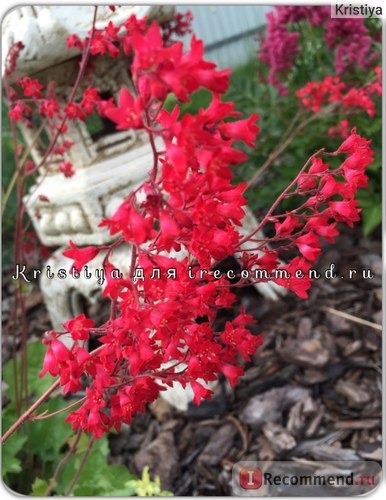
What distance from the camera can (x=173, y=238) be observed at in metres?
0.51

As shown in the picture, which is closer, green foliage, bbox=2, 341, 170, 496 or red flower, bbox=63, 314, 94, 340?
red flower, bbox=63, 314, 94, 340

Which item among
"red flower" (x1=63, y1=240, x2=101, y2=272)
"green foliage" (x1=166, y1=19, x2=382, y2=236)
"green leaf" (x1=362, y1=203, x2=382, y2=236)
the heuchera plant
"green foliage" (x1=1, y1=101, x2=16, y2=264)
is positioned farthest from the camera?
"green foliage" (x1=1, y1=101, x2=16, y2=264)

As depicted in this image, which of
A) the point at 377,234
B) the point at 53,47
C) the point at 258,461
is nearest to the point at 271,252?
the point at 258,461

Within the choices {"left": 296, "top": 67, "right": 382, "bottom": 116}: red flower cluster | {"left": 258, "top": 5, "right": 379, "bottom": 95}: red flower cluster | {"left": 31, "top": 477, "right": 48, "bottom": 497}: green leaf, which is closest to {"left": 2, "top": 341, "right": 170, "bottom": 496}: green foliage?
{"left": 31, "top": 477, "right": 48, "bottom": 497}: green leaf

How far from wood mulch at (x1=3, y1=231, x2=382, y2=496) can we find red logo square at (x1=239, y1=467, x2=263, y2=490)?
0.19 feet

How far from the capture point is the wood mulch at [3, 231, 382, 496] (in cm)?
114

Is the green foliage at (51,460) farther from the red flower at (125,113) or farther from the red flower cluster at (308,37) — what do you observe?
the red flower cluster at (308,37)

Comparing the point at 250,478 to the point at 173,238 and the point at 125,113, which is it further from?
the point at 125,113

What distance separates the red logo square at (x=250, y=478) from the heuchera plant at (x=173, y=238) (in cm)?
39

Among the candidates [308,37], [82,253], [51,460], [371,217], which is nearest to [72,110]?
[82,253]

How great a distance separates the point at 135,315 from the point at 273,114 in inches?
54.8

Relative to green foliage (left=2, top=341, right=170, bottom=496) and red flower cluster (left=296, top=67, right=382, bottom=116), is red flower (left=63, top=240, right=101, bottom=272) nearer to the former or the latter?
green foliage (left=2, top=341, right=170, bottom=496)

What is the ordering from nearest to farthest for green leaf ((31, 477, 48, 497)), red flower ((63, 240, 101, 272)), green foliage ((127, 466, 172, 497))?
1. red flower ((63, 240, 101, 272))
2. green leaf ((31, 477, 48, 497))
3. green foliage ((127, 466, 172, 497))

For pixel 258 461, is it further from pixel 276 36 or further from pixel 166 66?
pixel 276 36
